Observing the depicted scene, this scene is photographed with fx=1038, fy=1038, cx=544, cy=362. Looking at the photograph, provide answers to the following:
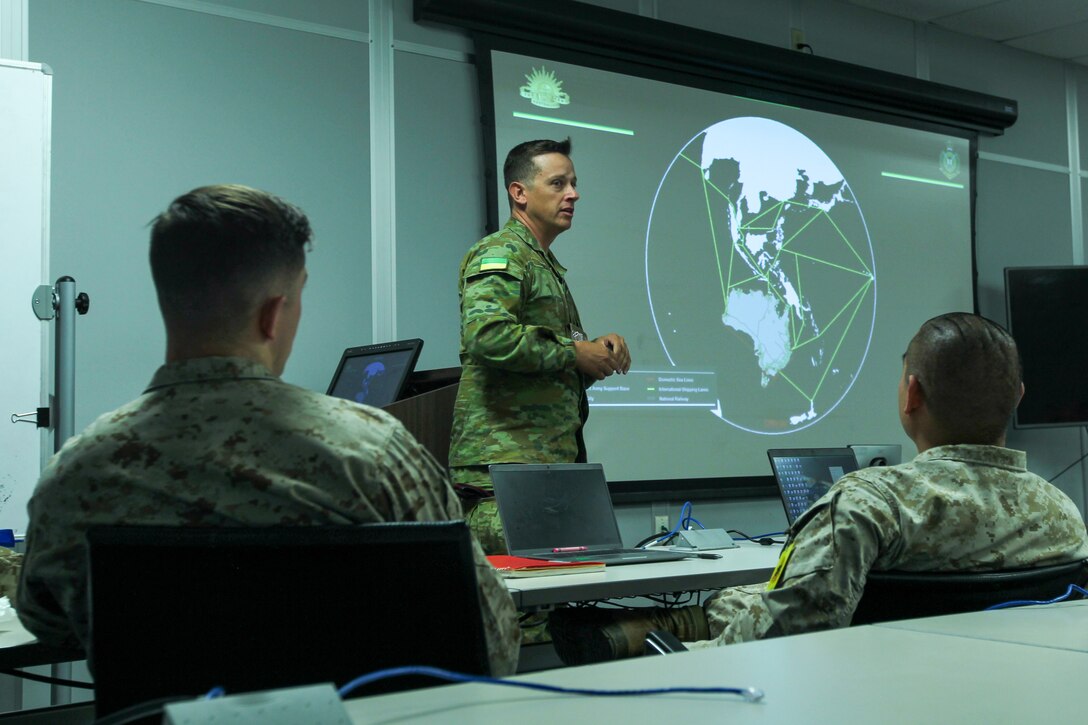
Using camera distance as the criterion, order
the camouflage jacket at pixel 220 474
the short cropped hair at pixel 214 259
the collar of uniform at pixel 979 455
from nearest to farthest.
Answer: the camouflage jacket at pixel 220 474, the short cropped hair at pixel 214 259, the collar of uniform at pixel 979 455

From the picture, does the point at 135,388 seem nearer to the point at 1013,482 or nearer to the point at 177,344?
the point at 177,344

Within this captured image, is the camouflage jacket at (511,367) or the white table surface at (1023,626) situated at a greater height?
the camouflage jacket at (511,367)

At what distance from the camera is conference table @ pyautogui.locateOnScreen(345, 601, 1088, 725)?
0.67m

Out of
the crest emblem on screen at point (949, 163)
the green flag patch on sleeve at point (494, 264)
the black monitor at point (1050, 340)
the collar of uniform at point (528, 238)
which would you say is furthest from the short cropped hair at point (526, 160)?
the black monitor at point (1050, 340)

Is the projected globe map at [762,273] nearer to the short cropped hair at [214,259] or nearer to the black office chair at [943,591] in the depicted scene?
the black office chair at [943,591]

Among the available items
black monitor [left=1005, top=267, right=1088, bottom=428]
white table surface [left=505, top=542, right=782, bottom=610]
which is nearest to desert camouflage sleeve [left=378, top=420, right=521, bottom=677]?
white table surface [left=505, top=542, right=782, bottom=610]

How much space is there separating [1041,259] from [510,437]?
4169 millimetres

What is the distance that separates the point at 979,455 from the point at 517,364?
1349mm

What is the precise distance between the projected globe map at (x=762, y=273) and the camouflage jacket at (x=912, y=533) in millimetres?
2813

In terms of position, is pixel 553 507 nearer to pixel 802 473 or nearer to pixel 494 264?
pixel 494 264

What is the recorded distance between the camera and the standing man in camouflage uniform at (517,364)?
2691 mm

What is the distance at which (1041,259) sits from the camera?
5723mm

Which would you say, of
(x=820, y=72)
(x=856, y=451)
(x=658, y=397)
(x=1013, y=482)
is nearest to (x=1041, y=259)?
(x=820, y=72)

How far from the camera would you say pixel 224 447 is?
1035 mm
